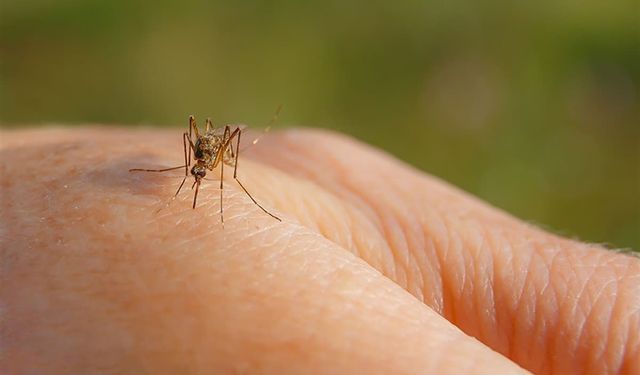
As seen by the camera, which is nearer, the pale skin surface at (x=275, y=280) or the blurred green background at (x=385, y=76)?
the pale skin surface at (x=275, y=280)

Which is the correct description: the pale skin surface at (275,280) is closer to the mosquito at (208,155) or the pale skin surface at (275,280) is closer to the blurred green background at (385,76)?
the mosquito at (208,155)

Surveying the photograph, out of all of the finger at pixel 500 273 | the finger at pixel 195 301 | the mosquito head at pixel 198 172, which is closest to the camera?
the finger at pixel 195 301

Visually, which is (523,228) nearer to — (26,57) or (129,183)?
(129,183)

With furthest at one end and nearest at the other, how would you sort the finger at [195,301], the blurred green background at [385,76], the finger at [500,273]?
the blurred green background at [385,76], the finger at [500,273], the finger at [195,301]

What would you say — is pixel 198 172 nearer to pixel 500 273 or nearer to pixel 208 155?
pixel 208 155

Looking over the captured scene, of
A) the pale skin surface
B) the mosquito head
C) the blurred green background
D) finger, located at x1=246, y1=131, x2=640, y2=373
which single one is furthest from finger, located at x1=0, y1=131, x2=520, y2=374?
the blurred green background

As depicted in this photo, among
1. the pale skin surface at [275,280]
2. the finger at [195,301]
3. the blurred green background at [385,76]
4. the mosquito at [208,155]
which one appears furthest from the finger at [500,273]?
the blurred green background at [385,76]

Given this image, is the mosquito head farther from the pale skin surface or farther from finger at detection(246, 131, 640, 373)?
finger at detection(246, 131, 640, 373)
